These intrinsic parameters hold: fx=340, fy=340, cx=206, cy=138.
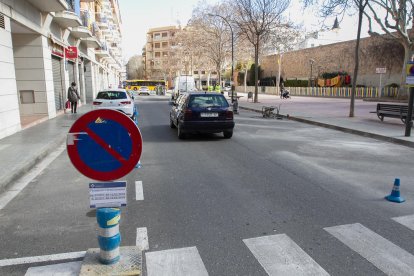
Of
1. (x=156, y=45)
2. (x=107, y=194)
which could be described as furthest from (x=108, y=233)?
(x=156, y=45)

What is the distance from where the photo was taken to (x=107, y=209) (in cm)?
287

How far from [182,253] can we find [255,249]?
76cm

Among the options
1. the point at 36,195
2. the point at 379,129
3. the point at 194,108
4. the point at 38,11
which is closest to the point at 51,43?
the point at 38,11

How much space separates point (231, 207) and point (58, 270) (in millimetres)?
2397

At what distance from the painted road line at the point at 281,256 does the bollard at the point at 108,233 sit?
1.39m

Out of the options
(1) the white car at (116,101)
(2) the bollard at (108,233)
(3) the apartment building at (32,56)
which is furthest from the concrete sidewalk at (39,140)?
(2) the bollard at (108,233)

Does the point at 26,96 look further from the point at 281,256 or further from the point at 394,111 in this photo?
the point at 394,111

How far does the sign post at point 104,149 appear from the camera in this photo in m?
2.73

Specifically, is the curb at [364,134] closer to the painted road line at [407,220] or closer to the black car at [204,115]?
the black car at [204,115]

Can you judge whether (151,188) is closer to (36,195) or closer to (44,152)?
(36,195)

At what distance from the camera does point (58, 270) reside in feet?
10.3

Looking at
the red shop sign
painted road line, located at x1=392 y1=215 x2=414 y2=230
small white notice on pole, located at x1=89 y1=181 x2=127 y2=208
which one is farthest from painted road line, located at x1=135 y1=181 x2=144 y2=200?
the red shop sign

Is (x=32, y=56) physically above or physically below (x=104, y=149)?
above

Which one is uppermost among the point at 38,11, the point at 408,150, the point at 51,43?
the point at 38,11
